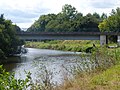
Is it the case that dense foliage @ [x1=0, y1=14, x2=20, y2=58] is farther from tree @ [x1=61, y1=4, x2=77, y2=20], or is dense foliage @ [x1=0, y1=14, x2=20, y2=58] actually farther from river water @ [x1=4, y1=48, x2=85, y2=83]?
tree @ [x1=61, y1=4, x2=77, y2=20]

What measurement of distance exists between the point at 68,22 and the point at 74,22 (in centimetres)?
783

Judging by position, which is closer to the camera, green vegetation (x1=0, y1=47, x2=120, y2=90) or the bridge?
green vegetation (x1=0, y1=47, x2=120, y2=90)

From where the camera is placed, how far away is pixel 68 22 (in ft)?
468

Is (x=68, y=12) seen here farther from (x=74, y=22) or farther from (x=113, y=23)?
(x=113, y=23)

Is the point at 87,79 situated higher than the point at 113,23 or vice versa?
the point at 113,23

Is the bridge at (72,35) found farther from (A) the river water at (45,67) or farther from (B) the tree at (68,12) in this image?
(B) the tree at (68,12)

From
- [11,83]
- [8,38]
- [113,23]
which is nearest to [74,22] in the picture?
[113,23]

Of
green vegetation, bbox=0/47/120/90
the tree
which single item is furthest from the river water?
the tree

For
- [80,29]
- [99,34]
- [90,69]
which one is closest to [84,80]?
[90,69]

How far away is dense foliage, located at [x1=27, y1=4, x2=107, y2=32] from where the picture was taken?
133 metres

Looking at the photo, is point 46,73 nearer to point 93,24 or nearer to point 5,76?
point 5,76

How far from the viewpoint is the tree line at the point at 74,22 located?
11162 cm

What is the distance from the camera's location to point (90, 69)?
18.7 meters

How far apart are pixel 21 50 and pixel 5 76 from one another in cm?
7069
